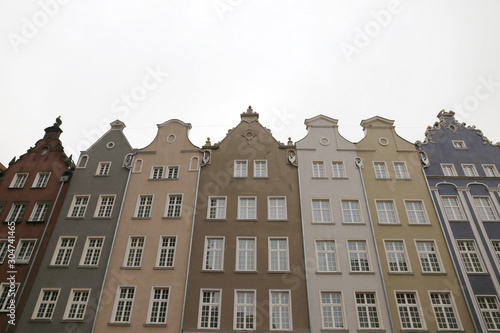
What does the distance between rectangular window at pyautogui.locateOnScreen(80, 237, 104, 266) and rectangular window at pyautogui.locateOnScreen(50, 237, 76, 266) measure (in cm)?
113

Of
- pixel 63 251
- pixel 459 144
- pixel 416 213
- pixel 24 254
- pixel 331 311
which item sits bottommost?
pixel 331 311

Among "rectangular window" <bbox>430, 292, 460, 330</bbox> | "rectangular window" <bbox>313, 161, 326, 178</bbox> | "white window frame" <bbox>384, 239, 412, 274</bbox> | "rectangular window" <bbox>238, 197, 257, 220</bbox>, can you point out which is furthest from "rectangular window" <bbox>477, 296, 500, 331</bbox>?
"rectangular window" <bbox>238, 197, 257, 220</bbox>

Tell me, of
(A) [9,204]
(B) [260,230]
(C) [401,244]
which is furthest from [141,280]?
(C) [401,244]

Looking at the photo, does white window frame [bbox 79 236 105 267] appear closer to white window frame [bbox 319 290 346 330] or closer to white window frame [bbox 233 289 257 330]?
white window frame [bbox 233 289 257 330]

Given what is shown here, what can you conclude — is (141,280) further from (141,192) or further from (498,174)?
(498,174)

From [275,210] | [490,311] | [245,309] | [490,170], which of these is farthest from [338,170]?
[490,311]

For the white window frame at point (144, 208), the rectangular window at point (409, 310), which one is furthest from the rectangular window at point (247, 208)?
the rectangular window at point (409, 310)

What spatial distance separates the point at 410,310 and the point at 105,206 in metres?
25.5

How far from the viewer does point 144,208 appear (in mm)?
28891

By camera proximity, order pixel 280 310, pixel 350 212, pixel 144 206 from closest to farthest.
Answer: pixel 280 310
pixel 350 212
pixel 144 206

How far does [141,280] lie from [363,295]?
16493 mm

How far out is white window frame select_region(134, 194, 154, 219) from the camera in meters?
28.4

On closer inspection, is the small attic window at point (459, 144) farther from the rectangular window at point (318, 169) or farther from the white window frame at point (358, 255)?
the white window frame at point (358, 255)

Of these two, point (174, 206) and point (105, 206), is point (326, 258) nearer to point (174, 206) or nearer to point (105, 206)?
point (174, 206)
